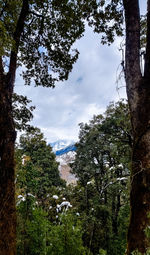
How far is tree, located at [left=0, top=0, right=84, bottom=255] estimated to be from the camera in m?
1.99

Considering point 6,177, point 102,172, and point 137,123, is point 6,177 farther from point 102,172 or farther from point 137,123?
point 102,172

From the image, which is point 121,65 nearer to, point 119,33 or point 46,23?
point 119,33

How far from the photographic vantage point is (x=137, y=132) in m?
1.73

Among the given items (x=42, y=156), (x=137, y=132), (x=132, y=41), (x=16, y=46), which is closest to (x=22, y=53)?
(x=16, y=46)

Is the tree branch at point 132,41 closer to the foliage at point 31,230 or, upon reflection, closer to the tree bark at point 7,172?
the tree bark at point 7,172

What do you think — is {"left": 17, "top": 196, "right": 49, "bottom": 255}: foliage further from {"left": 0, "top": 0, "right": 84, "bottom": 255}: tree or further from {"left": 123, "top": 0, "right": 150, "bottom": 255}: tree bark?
{"left": 123, "top": 0, "right": 150, "bottom": 255}: tree bark

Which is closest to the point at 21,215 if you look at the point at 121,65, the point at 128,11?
the point at 121,65

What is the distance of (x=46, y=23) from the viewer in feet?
11.0

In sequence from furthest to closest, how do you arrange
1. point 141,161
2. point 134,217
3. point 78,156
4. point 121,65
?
point 78,156 → point 121,65 → point 141,161 → point 134,217

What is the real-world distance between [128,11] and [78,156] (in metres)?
8.70

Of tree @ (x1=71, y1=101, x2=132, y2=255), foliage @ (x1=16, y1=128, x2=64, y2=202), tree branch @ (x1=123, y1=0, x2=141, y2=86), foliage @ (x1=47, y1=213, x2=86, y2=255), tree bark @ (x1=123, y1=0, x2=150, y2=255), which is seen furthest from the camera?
foliage @ (x1=16, y1=128, x2=64, y2=202)

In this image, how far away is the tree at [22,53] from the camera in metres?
1.99

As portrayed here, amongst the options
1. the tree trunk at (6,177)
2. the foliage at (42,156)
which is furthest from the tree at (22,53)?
the foliage at (42,156)

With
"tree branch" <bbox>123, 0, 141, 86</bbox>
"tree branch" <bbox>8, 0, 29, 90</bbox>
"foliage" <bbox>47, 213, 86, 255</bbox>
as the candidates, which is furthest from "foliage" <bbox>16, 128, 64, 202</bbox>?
"tree branch" <bbox>123, 0, 141, 86</bbox>
